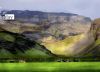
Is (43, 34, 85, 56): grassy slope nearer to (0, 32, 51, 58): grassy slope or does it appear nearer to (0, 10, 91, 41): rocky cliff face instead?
(0, 10, 91, 41): rocky cliff face

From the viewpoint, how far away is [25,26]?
103ft

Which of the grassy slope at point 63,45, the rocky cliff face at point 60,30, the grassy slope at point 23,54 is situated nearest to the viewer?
the grassy slope at point 23,54

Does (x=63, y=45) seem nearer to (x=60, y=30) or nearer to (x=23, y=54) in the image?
(x=60, y=30)

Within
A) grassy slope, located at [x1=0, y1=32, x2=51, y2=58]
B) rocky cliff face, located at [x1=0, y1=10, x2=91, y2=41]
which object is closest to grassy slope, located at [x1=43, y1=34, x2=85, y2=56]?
rocky cliff face, located at [x1=0, y1=10, x2=91, y2=41]

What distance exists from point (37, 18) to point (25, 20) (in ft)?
3.38

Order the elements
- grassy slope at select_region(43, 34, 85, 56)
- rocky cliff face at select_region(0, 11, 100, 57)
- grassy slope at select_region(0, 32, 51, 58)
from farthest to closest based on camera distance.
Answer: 1. grassy slope at select_region(43, 34, 85, 56)
2. rocky cliff face at select_region(0, 11, 100, 57)
3. grassy slope at select_region(0, 32, 51, 58)

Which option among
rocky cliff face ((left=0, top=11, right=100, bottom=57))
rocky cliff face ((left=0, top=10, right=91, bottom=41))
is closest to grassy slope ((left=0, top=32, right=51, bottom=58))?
rocky cliff face ((left=0, top=11, right=100, bottom=57))

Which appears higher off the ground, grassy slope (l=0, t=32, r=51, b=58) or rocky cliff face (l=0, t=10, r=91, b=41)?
rocky cliff face (l=0, t=10, r=91, b=41)

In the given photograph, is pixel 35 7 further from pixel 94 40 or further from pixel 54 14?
pixel 94 40

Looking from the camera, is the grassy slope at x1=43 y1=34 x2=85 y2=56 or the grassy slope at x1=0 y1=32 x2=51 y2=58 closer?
the grassy slope at x1=0 y1=32 x2=51 y2=58

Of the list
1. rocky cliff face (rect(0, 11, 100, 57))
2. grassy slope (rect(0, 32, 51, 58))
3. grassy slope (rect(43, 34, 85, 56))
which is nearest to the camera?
grassy slope (rect(0, 32, 51, 58))

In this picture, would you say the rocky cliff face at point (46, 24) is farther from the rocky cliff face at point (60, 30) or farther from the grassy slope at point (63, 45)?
the grassy slope at point (63, 45)

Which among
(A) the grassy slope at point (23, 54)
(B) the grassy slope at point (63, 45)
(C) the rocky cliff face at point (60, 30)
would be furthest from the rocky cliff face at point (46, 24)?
(A) the grassy slope at point (23, 54)

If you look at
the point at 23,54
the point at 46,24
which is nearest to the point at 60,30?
the point at 46,24
